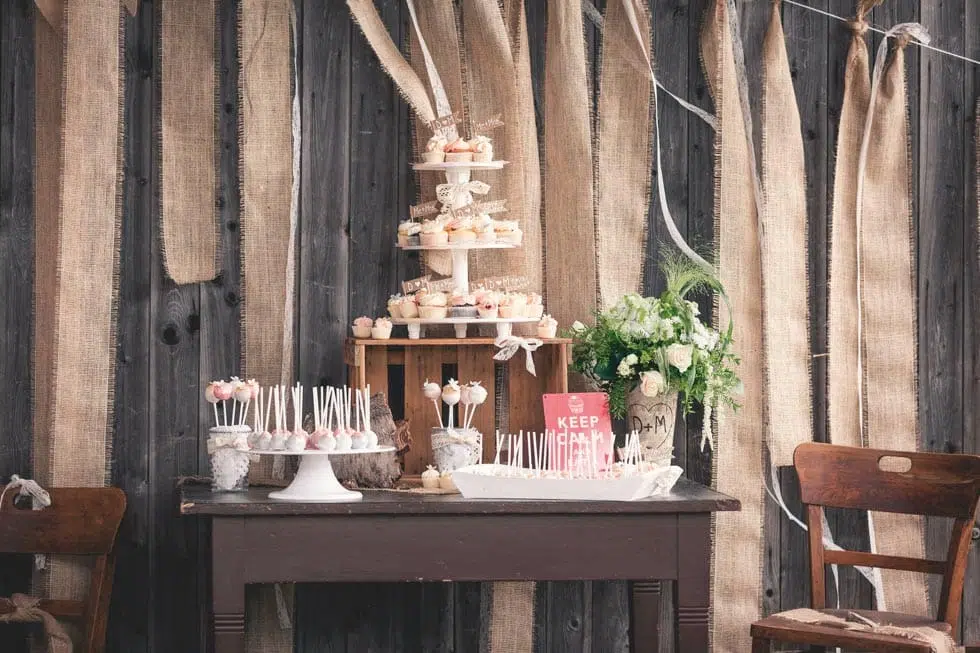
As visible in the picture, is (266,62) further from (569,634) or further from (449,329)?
(569,634)

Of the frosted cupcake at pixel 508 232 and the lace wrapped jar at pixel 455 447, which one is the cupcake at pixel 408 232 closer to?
the frosted cupcake at pixel 508 232

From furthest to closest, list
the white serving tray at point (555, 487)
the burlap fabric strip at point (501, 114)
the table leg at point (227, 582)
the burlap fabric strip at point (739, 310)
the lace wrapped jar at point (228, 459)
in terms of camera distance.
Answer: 1. the burlap fabric strip at point (739, 310)
2. the burlap fabric strip at point (501, 114)
3. the lace wrapped jar at point (228, 459)
4. the white serving tray at point (555, 487)
5. the table leg at point (227, 582)

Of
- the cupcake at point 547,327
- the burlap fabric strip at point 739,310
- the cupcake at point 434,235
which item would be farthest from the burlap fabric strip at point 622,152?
the cupcake at point 434,235

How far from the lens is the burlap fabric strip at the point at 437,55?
3.52 meters

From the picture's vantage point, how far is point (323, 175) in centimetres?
354

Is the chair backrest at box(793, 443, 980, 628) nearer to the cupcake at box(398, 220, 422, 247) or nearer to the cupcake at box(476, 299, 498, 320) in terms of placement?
the cupcake at box(476, 299, 498, 320)

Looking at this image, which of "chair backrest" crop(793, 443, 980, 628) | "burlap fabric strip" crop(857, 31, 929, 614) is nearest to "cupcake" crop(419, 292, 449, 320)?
"chair backrest" crop(793, 443, 980, 628)

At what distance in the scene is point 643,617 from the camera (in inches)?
134

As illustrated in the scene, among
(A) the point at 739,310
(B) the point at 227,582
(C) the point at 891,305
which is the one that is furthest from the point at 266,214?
(C) the point at 891,305

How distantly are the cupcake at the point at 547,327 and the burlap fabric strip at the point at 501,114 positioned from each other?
9.5 inches

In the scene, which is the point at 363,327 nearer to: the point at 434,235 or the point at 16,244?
the point at 434,235

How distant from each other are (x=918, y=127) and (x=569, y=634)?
183 cm

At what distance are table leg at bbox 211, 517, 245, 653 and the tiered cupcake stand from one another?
2.42 feet

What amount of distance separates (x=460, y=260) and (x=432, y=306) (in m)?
0.17
